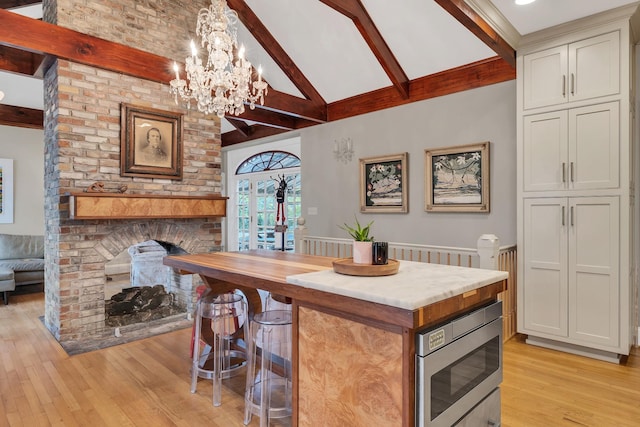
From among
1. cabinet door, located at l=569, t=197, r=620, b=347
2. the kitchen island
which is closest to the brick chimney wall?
the kitchen island

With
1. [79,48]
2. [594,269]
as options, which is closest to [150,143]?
[79,48]

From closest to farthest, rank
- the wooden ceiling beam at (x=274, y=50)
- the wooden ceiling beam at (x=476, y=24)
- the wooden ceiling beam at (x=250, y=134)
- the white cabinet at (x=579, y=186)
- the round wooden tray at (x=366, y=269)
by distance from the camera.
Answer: the round wooden tray at (x=366, y=269)
the wooden ceiling beam at (x=476, y=24)
the white cabinet at (x=579, y=186)
the wooden ceiling beam at (x=274, y=50)
the wooden ceiling beam at (x=250, y=134)

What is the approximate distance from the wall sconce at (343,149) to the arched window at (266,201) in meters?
1.23

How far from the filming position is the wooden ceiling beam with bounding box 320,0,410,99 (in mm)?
3756

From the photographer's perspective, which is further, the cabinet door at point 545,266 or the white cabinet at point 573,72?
the cabinet door at point 545,266

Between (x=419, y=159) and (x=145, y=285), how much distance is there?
365 centimetres

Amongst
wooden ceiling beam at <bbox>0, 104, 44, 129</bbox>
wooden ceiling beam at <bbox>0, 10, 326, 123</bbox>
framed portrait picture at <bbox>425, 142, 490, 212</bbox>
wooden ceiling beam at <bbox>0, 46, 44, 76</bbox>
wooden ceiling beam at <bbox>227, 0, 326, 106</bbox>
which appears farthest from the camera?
wooden ceiling beam at <bbox>0, 104, 44, 129</bbox>

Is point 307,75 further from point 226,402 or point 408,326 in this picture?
point 408,326

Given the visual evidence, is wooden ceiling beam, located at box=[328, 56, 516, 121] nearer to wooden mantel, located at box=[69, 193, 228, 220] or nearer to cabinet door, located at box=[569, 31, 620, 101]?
cabinet door, located at box=[569, 31, 620, 101]

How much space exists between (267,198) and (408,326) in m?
6.10

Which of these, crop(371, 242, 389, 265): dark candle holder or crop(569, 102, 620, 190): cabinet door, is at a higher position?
crop(569, 102, 620, 190): cabinet door

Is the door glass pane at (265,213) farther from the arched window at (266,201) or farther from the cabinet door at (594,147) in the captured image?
the cabinet door at (594,147)

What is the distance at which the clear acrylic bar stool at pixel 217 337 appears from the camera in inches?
95.9

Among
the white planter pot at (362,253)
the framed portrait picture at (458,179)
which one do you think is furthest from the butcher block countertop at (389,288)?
the framed portrait picture at (458,179)
